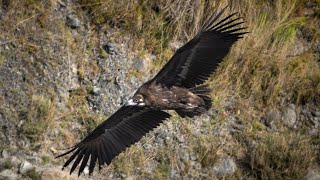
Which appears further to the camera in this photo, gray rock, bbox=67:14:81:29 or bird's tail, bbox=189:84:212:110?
gray rock, bbox=67:14:81:29

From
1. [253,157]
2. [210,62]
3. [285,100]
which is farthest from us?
[285,100]

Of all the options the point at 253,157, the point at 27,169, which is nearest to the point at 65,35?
the point at 27,169

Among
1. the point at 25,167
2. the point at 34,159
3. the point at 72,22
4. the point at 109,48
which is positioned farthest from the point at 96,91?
the point at 25,167

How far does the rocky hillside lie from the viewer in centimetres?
952

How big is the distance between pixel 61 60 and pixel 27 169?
4.68ft

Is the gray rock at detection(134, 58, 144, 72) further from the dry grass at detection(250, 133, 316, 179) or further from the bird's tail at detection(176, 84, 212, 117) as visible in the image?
the dry grass at detection(250, 133, 316, 179)

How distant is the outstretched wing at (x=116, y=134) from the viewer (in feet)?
28.6

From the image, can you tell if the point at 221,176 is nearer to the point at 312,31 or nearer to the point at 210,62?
the point at 210,62

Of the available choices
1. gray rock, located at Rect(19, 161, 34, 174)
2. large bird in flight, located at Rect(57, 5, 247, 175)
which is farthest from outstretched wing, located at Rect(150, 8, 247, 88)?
gray rock, located at Rect(19, 161, 34, 174)

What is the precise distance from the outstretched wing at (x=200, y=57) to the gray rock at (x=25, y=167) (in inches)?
57.7

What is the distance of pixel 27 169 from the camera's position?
30.1 feet

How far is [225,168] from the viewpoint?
962cm

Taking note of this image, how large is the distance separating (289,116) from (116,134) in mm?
2136

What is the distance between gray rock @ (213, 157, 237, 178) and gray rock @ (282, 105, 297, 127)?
0.82 metres
